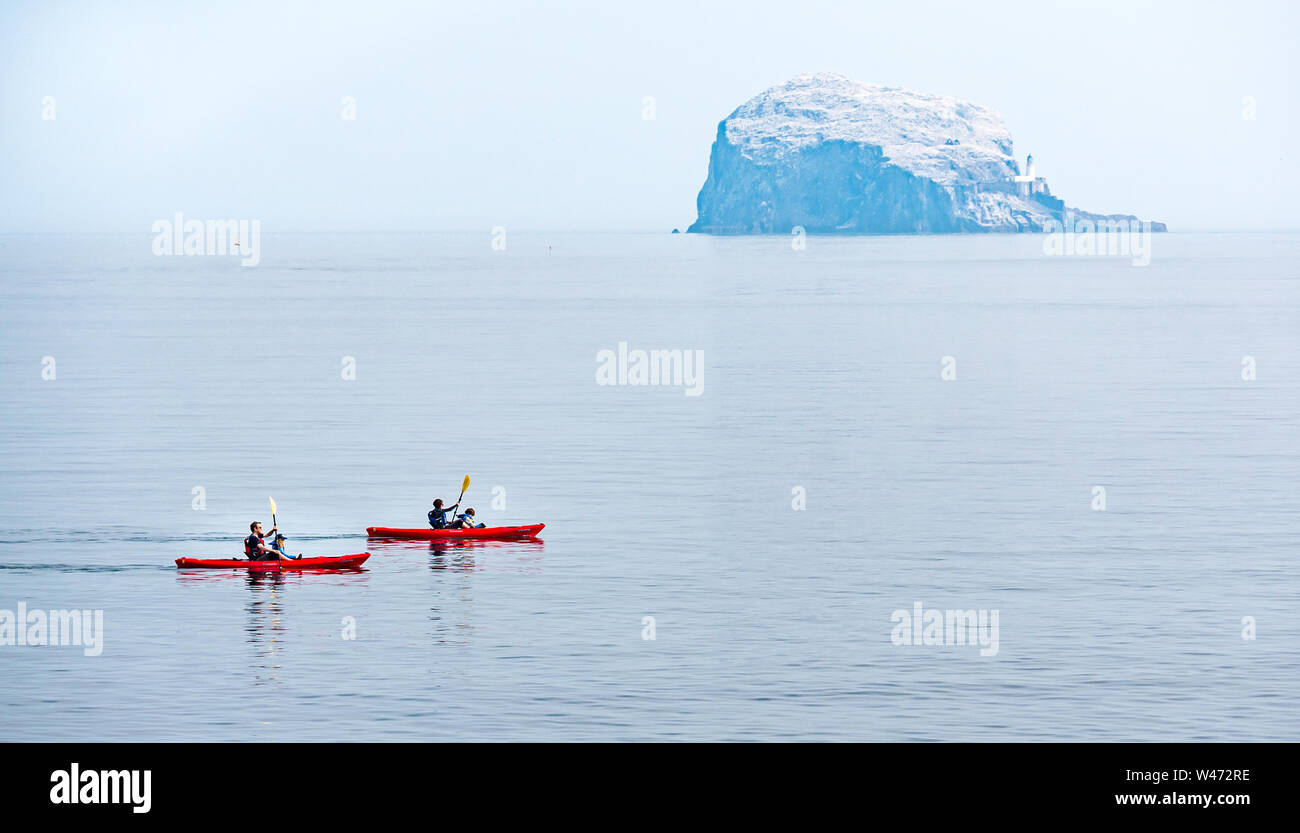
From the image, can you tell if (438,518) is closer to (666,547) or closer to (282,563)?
(282,563)

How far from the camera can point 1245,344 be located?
121 meters

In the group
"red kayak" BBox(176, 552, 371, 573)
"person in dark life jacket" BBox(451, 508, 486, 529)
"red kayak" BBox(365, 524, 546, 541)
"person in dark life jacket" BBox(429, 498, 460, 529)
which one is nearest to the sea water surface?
"red kayak" BBox(176, 552, 371, 573)

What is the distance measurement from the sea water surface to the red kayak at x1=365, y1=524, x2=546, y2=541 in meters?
0.66

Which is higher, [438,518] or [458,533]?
[438,518]

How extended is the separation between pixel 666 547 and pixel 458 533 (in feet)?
21.1

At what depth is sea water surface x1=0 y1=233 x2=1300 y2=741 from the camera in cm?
3331

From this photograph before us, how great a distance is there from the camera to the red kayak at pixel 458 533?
49438 mm

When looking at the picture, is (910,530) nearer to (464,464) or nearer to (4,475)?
(464,464)

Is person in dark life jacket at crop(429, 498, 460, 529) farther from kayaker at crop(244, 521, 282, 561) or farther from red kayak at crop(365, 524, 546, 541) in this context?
kayaker at crop(244, 521, 282, 561)

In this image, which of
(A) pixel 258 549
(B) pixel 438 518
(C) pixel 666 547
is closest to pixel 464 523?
(B) pixel 438 518

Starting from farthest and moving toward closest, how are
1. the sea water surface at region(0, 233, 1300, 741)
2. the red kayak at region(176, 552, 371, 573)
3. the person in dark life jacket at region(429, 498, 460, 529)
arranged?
the person in dark life jacket at region(429, 498, 460, 529), the red kayak at region(176, 552, 371, 573), the sea water surface at region(0, 233, 1300, 741)

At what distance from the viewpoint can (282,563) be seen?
44.7 metres
